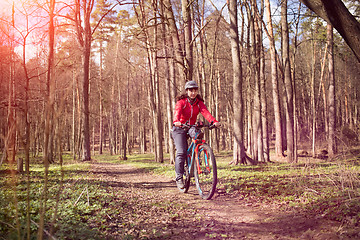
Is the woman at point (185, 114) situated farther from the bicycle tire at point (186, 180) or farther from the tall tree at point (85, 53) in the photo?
the tall tree at point (85, 53)

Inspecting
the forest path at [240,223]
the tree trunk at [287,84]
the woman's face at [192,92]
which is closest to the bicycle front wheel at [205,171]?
the forest path at [240,223]

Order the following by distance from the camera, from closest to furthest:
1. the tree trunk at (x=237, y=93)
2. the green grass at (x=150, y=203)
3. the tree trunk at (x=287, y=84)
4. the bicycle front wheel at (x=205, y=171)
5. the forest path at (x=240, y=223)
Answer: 1. the green grass at (x=150, y=203)
2. the forest path at (x=240, y=223)
3. the bicycle front wheel at (x=205, y=171)
4. the tree trunk at (x=237, y=93)
5. the tree trunk at (x=287, y=84)

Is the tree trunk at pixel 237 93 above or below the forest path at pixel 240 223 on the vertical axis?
above

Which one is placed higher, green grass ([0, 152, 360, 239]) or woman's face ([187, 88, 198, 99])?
Answer: woman's face ([187, 88, 198, 99])

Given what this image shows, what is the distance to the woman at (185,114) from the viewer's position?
5734mm

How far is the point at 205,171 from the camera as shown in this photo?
5.43 metres

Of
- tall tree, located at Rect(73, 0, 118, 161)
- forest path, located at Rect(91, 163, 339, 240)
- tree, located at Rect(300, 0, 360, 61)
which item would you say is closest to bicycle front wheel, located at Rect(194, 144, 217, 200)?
forest path, located at Rect(91, 163, 339, 240)

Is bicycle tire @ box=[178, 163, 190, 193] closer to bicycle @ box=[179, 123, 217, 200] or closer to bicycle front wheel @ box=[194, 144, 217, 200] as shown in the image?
bicycle @ box=[179, 123, 217, 200]

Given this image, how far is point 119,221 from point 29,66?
22.7 m

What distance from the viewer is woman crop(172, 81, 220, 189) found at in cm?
573

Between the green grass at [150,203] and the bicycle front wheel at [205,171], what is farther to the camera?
the bicycle front wheel at [205,171]

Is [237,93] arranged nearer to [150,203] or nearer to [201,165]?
[201,165]

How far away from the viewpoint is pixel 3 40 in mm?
15367

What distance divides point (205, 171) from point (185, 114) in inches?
54.1
